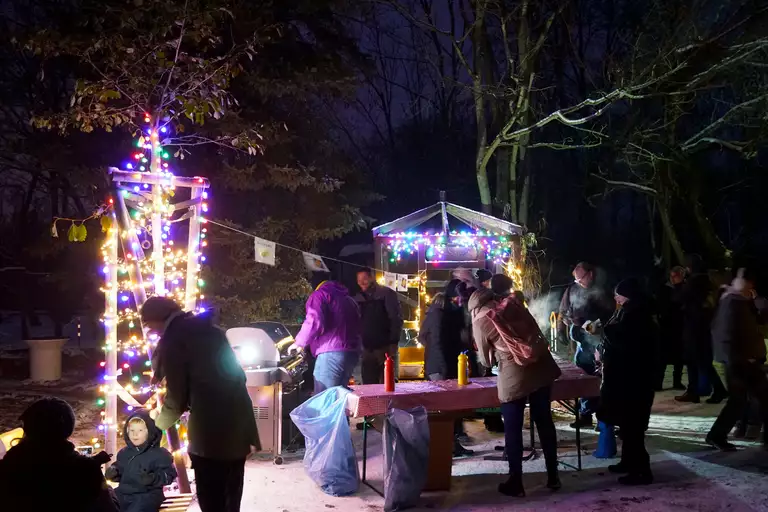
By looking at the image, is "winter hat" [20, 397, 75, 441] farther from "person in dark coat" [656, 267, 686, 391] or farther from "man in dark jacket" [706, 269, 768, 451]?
"person in dark coat" [656, 267, 686, 391]

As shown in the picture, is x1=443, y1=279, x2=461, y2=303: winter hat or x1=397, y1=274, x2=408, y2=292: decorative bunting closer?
x1=443, y1=279, x2=461, y2=303: winter hat

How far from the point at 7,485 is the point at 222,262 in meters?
8.71

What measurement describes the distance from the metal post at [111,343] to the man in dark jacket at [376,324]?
2.88 m

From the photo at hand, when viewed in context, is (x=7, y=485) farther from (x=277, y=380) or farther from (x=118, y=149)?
(x=118, y=149)

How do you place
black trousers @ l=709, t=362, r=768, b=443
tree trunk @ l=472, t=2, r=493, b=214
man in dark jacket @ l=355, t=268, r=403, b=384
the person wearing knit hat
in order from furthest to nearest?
tree trunk @ l=472, t=2, r=493, b=214, man in dark jacket @ l=355, t=268, r=403, b=384, the person wearing knit hat, black trousers @ l=709, t=362, r=768, b=443

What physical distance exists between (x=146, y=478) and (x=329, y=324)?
238 centimetres

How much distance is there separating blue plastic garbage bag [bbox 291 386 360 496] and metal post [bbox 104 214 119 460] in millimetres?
1459

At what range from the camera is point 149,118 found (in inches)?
237

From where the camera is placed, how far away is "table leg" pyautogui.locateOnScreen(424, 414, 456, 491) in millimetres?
5281

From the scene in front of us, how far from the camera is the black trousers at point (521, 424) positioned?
16.8ft

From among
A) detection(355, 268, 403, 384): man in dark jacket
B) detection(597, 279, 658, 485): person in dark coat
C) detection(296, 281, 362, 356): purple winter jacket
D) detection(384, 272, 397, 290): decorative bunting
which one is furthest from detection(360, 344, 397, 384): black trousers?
detection(384, 272, 397, 290): decorative bunting

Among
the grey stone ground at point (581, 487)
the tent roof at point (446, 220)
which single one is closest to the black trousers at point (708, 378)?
the grey stone ground at point (581, 487)

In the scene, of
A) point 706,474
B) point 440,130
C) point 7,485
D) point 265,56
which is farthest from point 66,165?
point 440,130

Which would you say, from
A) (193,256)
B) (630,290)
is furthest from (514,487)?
(193,256)
